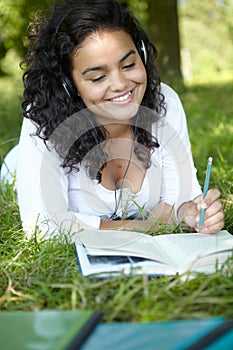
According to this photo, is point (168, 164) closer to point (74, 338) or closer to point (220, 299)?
point (220, 299)

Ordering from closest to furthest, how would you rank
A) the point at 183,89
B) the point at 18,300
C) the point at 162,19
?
the point at 18,300 < the point at 183,89 < the point at 162,19

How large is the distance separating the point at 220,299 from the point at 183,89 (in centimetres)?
470

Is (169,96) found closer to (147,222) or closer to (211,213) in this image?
(147,222)

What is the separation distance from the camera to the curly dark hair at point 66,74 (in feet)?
6.53

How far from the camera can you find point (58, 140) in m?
2.09

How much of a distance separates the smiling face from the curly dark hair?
42 mm

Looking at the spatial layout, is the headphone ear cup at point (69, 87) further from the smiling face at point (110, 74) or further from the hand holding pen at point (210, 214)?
the hand holding pen at point (210, 214)

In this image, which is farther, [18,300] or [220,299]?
[18,300]

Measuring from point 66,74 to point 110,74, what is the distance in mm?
206

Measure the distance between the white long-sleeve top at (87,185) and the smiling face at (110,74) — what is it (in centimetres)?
24

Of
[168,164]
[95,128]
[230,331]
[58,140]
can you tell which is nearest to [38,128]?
[58,140]

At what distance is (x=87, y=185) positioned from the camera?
85.0 inches

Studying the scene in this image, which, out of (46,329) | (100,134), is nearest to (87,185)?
(100,134)

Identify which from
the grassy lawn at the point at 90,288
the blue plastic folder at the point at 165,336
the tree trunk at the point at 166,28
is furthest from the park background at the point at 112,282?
the tree trunk at the point at 166,28
